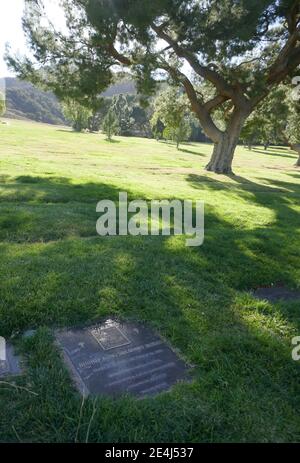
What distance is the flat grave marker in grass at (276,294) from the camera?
394cm

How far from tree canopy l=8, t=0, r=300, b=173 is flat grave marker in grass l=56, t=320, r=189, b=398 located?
1195 cm

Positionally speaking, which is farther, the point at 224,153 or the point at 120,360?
the point at 224,153

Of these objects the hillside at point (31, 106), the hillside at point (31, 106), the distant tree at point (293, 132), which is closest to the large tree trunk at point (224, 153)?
the distant tree at point (293, 132)

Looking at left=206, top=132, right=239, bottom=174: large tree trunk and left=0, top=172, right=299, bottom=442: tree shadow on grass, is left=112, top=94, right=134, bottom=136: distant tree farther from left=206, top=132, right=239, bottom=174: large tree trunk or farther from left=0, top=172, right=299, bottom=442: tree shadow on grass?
left=0, top=172, right=299, bottom=442: tree shadow on grass

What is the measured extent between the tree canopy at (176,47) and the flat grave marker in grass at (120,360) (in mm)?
11946

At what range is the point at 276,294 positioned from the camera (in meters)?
4.06

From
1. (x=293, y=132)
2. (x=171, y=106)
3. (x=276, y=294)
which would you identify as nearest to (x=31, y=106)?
(x=293, y=132)

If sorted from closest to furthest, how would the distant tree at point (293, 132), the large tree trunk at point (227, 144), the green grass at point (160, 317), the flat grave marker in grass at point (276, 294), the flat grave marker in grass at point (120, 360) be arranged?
the green grass at point (160, 317)
the flat grave marker in grass at point (120, 360)
the flat grave marker in grass at point (276, 294)
the large tree trunk at point (227, 144)
the distant tree at point (293, 132)

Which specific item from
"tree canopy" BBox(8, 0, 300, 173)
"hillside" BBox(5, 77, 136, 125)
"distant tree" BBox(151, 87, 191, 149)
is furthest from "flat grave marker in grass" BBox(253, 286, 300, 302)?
"hillside" BBox(5, 77, 136, 125)

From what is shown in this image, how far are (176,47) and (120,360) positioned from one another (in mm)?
14704

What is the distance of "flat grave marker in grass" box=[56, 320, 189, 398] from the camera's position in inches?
94.8

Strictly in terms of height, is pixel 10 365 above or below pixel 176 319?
below

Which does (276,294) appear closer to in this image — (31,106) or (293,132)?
(293,132)

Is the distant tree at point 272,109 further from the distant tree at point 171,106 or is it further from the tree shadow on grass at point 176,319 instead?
the tree shadow on grass at point 176,319
